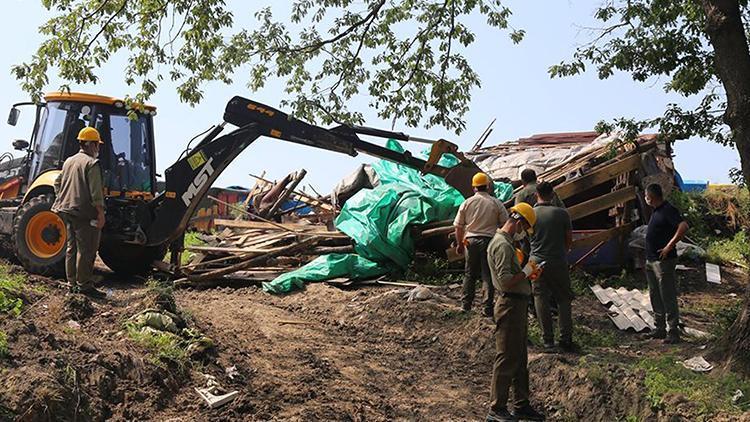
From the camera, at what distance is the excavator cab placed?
11.0 metres

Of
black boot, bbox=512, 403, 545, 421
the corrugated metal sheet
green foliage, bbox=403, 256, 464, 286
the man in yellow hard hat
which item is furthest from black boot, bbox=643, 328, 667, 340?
green foliage, bbox=403, 256, 464, 286

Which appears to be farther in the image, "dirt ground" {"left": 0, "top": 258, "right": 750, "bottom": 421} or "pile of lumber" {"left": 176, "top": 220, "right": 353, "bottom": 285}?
"pile of lumber" {"left": 176, "top": 220, "right": 353, "bottom": 285}

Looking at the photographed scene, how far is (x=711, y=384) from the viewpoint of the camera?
6.39 m

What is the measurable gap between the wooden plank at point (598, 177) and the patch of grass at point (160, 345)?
712 cm

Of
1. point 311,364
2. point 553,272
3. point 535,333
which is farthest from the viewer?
point 535,333

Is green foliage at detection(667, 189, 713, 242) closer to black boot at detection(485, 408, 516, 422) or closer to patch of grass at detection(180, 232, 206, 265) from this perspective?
black boot at detection(485, 408, 516, 422)

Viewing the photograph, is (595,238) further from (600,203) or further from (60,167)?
(60,167)

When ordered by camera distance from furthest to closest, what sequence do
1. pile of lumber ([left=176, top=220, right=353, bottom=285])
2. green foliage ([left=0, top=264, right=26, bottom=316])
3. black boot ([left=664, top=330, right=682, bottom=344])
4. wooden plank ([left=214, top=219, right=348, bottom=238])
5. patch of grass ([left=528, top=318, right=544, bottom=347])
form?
wooden plank ([left=214, top=219, right=348, bottom=238]), pile of lumber ([left=176, top=220, right=353, bottom=285]), patch of grass ([left=528, top=318, right=544, bottom=347]), black boot ([left=664, top=330, right=682, bottom=344]), green foliage ([left=0, top=264, right=26, bottom=316])

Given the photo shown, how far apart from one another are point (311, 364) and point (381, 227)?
4480 millimetres

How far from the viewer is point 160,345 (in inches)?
266

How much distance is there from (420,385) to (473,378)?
0.70m

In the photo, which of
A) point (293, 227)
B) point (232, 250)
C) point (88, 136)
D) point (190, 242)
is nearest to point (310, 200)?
point (293, 227)

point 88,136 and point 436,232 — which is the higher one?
point 88,136

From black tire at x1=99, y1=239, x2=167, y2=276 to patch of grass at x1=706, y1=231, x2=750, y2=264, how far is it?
990 cm
